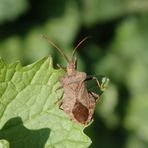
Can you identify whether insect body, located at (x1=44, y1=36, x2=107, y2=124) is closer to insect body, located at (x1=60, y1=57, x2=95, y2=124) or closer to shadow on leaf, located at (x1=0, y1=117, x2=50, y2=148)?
insect body, located at (x1=60, y1=57, x2=95, y2=124)

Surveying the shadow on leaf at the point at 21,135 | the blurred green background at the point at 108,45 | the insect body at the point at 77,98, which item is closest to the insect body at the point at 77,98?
the insect body at the point at 77,98

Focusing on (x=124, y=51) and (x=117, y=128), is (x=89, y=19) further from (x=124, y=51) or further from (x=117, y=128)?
(x=117, y=128)

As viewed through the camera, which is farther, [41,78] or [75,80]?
[75,80]

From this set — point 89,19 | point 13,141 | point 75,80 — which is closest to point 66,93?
point 75,80

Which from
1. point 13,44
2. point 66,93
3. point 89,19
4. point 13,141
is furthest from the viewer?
point 89,19

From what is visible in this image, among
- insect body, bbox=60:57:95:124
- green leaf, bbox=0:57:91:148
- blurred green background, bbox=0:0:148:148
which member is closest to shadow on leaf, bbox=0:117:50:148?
green leaf, bbox=0:57:91:148

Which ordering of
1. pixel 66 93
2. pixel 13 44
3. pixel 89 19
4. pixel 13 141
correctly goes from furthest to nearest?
pixel 89 19
pixel 13 44
pixel 66 93
pixel 13 141

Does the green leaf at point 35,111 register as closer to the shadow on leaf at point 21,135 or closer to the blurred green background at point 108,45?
the shadow on leaf at point 21,135
